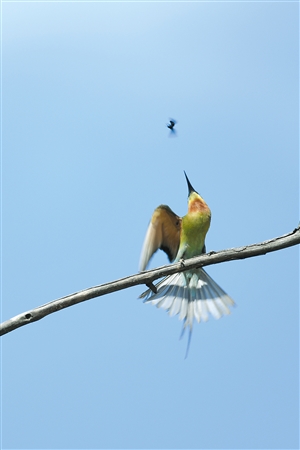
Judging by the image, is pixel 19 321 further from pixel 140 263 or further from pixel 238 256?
pixel 238 256

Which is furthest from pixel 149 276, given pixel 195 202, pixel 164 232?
pixel 195 202

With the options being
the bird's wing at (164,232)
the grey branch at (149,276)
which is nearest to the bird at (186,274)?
the bird's wing at (164,232)

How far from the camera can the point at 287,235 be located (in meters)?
4.13

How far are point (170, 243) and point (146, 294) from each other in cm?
91

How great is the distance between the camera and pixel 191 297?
5.28 metres

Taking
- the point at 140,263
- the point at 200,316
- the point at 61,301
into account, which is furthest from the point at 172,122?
the point at 61,301

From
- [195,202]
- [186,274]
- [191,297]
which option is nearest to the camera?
[191,297]

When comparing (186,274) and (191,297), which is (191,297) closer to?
(191,297)

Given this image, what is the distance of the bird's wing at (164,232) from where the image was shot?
5.09 metres

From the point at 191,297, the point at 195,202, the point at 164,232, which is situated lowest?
the point at 191,297

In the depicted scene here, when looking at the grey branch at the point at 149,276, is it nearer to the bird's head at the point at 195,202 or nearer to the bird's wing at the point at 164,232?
the bird's wing at the point at 164,232

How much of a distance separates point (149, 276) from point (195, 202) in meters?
1.95

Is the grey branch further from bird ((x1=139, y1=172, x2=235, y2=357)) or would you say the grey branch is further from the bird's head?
the bird's head

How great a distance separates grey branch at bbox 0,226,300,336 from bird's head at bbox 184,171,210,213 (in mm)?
1539
